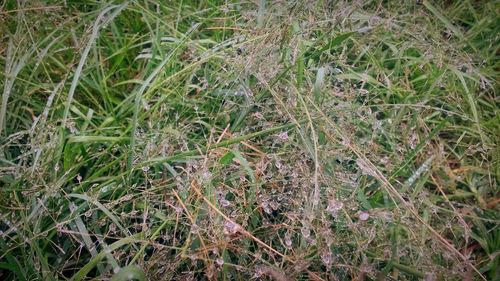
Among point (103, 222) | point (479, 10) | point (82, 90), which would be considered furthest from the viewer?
point (479, 10)

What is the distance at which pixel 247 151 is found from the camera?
1.35 m

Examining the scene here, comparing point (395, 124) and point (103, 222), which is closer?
point (103, 222)

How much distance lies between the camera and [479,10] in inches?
76.1

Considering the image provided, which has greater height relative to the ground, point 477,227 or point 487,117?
point 487,117

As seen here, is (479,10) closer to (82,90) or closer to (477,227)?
(477,227)

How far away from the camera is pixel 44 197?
1208mm

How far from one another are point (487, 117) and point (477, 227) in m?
0.40

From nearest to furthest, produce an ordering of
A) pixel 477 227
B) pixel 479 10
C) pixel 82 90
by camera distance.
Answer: pixel 477 227 → pixel 82 90 → pixel 479 10

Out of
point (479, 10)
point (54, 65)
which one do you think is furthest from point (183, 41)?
point (479, 10)

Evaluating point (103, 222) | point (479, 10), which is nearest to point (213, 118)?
point (103, 222)

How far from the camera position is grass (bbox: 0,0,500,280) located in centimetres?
114

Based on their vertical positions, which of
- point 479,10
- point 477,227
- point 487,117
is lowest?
point 477,227

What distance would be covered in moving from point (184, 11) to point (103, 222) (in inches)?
31.3

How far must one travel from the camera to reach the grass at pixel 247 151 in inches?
45.0
